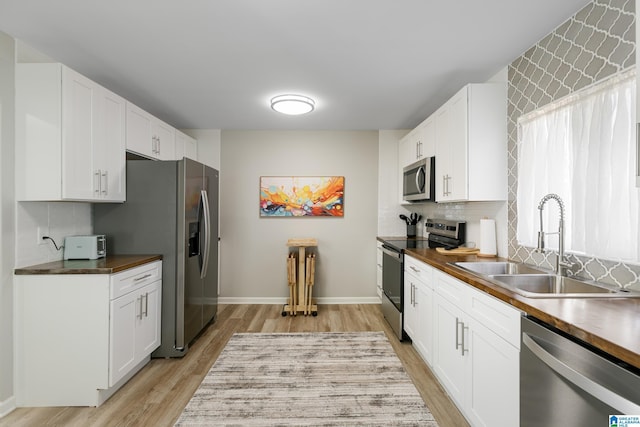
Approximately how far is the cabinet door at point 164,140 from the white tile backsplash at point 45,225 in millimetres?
943

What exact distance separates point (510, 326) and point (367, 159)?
11.1 feet

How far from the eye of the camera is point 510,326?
143 cm

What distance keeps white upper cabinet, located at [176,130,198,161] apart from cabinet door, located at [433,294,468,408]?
333cm

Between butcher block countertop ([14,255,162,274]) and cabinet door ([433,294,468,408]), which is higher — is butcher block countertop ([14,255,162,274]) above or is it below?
above

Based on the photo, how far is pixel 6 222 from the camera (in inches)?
80.4

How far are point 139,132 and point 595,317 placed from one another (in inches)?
138

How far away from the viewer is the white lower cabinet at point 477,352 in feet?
4.73

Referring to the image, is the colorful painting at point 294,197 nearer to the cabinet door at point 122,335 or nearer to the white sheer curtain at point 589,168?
the cabinet door at point 122,335

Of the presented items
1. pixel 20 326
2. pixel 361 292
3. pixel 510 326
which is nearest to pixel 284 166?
pixel 361 292

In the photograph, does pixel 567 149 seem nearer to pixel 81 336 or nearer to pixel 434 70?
pixel 434 70

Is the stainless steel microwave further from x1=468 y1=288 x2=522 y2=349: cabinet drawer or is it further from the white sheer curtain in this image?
x1=468 y1=288 x2=522 y2=349: cabinet drawer

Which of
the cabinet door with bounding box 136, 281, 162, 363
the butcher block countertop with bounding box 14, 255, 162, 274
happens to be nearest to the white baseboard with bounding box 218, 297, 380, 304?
the cabinet door with bounding box 136, 281, 162, 363

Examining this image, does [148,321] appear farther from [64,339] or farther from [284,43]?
[284,43]

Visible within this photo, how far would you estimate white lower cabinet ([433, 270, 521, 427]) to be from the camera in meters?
1.44
